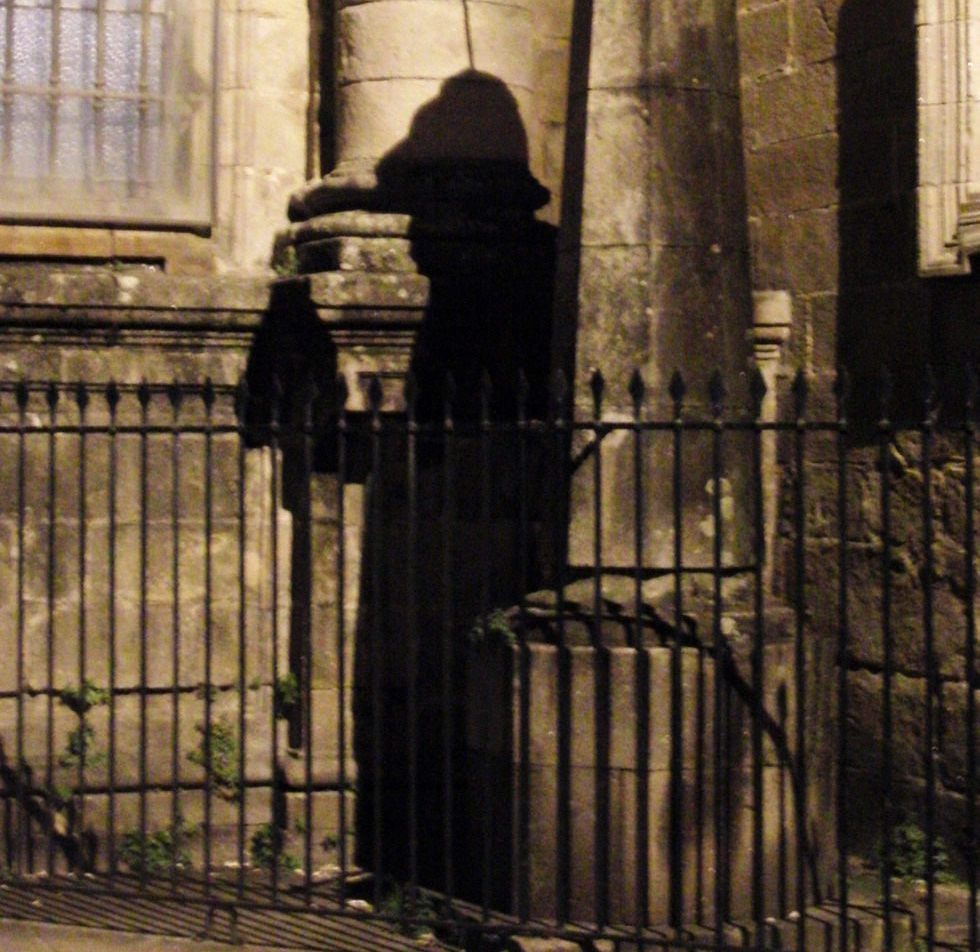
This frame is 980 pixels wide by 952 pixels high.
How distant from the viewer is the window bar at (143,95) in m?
8.27

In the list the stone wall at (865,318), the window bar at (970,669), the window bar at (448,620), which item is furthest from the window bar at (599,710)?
the stone wall at (865,318)

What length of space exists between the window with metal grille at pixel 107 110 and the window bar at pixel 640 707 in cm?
307

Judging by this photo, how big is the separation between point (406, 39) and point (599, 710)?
3256mm

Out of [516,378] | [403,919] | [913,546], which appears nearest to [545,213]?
[516,378]

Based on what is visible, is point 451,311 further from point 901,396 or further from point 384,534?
point 901,396

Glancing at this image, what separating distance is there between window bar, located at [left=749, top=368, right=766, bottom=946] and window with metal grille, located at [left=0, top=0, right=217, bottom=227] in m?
3.30

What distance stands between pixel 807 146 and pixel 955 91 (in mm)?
937

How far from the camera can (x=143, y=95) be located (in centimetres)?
827

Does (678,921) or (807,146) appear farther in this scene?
(807,146)

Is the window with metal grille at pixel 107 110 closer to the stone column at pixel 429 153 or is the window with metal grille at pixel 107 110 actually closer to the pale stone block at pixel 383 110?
the stone column at pixel 429 153

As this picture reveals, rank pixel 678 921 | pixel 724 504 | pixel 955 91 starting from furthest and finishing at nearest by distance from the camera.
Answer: pixel 955 91 < pixel 724 504 < pixel 678 921

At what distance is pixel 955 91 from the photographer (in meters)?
7.09

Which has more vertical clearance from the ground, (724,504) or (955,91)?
(955,91)

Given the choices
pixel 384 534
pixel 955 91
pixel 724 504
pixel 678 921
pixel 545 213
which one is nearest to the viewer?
pixel 678 921
